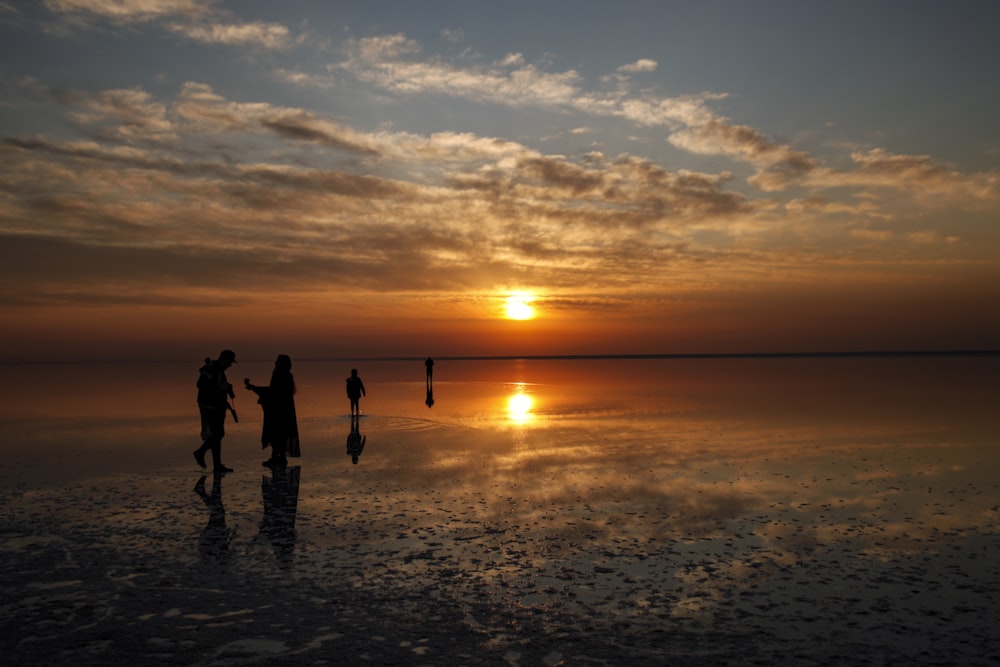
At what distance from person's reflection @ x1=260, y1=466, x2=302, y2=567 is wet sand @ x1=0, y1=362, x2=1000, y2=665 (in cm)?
8

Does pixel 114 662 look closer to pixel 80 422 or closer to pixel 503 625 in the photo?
pixel 503 625

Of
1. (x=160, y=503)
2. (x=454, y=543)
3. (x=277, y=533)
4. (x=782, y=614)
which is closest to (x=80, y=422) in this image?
(x=160, y=503)

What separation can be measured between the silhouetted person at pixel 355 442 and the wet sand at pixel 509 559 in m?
0.54

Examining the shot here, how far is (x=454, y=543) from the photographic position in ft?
32.4

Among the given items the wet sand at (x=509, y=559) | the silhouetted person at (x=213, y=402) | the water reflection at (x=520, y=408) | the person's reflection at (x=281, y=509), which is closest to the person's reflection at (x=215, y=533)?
the wet sand at (x=509, y=559)

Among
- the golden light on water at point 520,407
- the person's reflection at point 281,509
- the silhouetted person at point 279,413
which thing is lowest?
the golden light on water at point 520,407

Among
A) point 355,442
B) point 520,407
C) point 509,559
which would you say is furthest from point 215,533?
point 520,407

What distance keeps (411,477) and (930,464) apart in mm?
12044

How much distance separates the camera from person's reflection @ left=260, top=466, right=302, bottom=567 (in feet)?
32.0

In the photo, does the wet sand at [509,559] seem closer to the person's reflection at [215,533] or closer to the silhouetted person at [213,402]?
the person's reflection at [215,533]

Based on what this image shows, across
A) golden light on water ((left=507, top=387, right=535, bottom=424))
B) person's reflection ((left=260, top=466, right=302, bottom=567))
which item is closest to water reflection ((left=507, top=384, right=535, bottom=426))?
golden light on water ((left=507, top=387, right=535, bottom=424))

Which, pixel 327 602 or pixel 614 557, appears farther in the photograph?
pixel 614 557

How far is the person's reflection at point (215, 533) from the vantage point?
9266 mm

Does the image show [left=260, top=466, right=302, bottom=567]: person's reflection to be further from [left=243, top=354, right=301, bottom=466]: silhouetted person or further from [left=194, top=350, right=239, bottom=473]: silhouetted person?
[left=194, top=350, right=239, bottom=473]: silhouetted person
